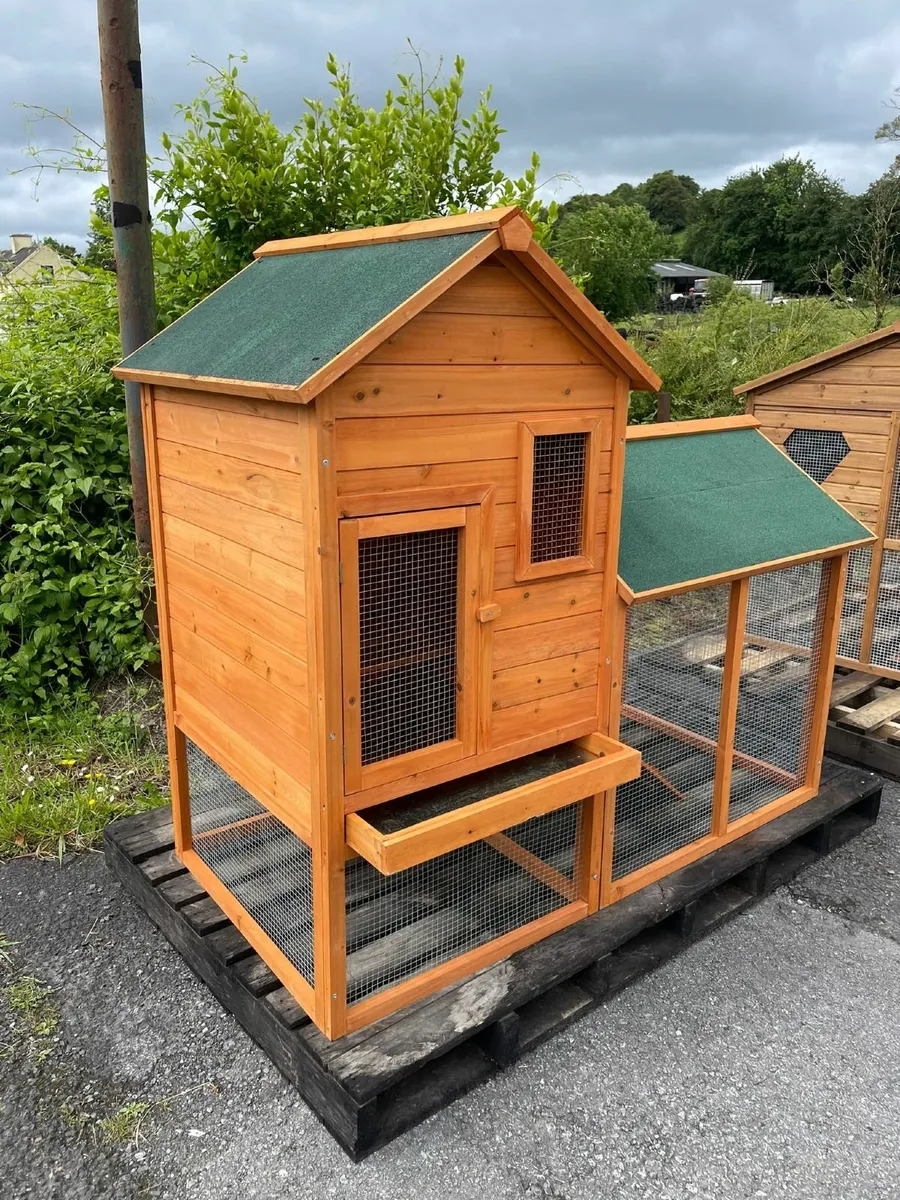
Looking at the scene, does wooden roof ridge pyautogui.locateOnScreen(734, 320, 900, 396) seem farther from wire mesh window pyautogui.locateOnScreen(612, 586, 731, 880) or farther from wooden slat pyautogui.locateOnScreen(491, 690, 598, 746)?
wooden slat pyautogui.locateOnScreen(491, 690, 598, 746)

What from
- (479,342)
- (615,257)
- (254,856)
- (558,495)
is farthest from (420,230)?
(615,257)

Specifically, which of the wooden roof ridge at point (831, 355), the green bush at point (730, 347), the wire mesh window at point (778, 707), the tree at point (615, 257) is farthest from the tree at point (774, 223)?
the wire mesh window at point (778, 707)

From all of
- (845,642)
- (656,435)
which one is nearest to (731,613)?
(656,435)

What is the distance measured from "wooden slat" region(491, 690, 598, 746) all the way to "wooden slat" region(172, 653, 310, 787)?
0.73 meters

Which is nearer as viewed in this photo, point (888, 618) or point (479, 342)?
point (479, 342)

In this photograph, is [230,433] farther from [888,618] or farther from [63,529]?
[888,618]

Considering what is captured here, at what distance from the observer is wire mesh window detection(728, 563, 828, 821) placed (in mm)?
4781

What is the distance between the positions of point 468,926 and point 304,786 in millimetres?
1102

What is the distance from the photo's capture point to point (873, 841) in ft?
16.3

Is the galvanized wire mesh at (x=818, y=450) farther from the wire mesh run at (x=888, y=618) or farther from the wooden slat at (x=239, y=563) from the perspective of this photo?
the wooden slat at (x=239, y=563)

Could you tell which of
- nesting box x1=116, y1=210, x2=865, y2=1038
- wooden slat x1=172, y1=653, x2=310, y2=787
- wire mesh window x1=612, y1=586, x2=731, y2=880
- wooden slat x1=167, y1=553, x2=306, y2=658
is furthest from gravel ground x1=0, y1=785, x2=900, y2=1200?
wooden slat x1=167, y1=553, x2=306, y2=658

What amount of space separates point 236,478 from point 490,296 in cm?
107

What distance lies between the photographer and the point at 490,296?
9.44 ft

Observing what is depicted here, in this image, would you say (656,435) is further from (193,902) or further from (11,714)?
(11,714)
